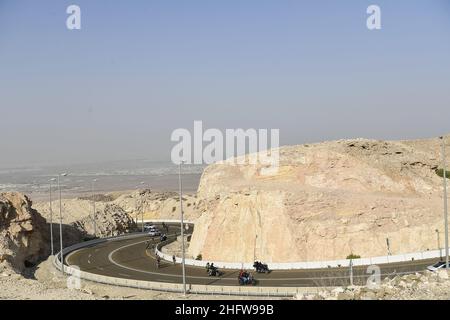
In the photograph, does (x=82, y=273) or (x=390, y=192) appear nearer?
(x=82, y=273)

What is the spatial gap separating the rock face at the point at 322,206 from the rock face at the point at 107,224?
22252 mm

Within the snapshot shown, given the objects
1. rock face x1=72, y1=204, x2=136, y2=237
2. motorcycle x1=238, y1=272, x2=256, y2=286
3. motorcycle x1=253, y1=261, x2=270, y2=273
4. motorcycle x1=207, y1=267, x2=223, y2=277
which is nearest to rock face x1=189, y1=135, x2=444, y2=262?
motorcycle x1=253, y1=261, x2=270, y2=273

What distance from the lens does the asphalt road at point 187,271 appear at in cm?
3115

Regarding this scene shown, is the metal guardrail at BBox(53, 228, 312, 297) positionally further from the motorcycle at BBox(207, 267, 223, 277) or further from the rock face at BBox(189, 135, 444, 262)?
the rock face at BBox(189, 135, 444, 262)

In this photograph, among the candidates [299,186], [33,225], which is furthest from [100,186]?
[299,186]

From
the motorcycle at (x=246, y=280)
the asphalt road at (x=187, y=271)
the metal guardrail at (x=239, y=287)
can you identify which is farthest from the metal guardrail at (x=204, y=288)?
the motorcycle at (x=246, y=280)

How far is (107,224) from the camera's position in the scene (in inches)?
2699

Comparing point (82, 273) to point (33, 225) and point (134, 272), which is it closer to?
point (134, 272)

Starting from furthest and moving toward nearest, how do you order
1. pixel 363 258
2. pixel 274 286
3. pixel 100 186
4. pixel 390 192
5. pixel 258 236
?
pixel 100 186
pixel 390 192
pixel 258 236
pixel 363 258
pixel 274 286

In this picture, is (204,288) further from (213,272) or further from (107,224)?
(107,224)

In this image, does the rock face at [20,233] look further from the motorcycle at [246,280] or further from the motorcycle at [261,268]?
the motorcycle at [246,280]
